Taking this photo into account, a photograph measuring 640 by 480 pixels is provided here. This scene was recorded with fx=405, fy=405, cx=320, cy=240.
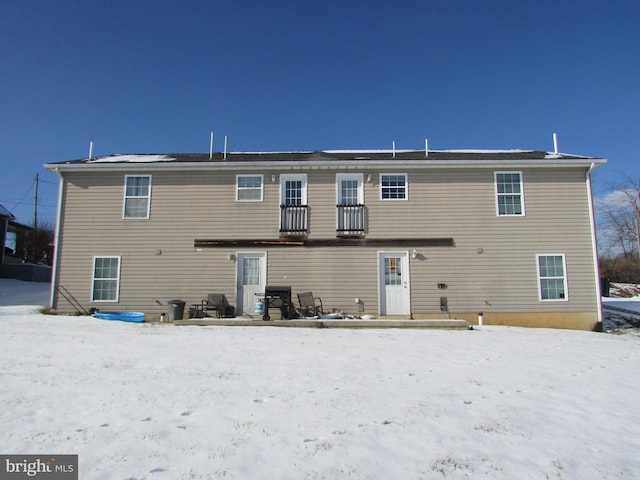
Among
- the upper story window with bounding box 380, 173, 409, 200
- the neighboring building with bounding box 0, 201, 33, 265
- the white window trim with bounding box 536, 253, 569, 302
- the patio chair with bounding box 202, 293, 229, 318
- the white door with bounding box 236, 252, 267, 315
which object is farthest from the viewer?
the neighboring building with bounding box 0, 201, 33, 265

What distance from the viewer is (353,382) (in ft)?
17.0

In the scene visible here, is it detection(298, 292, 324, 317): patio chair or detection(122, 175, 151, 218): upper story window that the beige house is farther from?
detection(298, 292, 324, 317): patio chair

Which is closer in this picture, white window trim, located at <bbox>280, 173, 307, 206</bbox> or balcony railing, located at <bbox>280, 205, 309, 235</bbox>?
balcony railing, located at <bbox>280, 205, 309, 235</bbox>

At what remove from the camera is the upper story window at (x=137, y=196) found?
13094 mm

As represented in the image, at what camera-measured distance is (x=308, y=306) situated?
12.2 meters

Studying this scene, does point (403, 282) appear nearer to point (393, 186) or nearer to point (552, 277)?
point (393, 186)

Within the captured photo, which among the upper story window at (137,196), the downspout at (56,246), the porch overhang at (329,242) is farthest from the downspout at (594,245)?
the downspout at (56,246)

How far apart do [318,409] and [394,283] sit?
870 cm

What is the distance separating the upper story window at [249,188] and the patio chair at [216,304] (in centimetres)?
314

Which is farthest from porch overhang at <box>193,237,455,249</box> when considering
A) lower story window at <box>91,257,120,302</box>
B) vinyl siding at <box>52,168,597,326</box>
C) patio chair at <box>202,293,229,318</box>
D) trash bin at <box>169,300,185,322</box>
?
lower story window at <box>91,257,120,302</box>

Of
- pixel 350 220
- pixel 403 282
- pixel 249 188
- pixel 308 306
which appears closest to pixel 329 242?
pixel 350 220

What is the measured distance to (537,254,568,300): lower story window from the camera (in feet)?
40.5

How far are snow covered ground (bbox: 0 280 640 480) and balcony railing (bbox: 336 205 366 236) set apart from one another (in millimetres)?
5449

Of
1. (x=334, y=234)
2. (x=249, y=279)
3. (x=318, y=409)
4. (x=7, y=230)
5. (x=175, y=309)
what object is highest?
(x=7, y=230)
